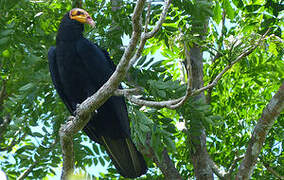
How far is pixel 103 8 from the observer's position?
5.24m

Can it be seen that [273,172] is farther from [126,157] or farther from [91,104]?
[91,104]

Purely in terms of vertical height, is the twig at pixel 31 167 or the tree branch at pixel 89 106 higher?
the tree branch at pixel 89 106

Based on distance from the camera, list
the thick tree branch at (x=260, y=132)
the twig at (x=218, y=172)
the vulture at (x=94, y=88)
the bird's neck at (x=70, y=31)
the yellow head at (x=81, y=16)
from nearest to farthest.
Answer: the thick tree branch at (x=260, y=132), the vulture at (x=94, y=88), the bird's neck at (x=70, y=31), the yellow head at (x=81, y=16), the twig at (x=218, y=172)

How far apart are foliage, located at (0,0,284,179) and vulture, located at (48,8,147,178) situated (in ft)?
0.76

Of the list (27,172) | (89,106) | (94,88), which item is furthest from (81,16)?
(27,172)

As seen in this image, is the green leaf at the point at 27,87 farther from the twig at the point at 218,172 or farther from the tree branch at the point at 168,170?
the twig at the point at 218,172

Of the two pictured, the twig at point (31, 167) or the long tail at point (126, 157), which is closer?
the long tail at point (126, 157)

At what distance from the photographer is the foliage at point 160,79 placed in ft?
14.2

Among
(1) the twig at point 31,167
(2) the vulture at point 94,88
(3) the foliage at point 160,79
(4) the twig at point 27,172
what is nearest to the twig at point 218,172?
(3) the foliage at point 160,79

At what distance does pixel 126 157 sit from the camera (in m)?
4.46

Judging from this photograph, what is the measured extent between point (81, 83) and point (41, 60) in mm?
686

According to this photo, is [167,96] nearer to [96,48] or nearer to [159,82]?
[159,82]

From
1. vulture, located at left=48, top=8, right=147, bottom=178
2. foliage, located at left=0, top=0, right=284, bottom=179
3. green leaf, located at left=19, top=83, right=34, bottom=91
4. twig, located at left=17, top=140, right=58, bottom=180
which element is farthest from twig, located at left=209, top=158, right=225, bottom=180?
green leaf, located at left=19, top=83, right=34, bottom=91

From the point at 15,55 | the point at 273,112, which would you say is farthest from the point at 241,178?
the point at 15,55
